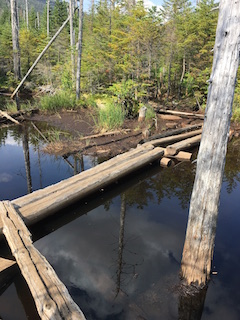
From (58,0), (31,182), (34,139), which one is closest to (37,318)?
(31,182)

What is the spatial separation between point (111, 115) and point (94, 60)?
6.96 meters

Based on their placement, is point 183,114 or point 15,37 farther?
point 15,37

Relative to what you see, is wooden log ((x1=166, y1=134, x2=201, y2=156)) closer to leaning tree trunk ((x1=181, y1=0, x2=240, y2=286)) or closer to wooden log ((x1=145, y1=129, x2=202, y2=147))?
wooden log ((x1=145, y1=129, x2=202, y2=147))

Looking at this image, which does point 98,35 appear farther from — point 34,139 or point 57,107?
point 34,139

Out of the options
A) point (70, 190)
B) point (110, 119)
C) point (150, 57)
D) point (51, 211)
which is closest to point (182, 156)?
point (110, 119)

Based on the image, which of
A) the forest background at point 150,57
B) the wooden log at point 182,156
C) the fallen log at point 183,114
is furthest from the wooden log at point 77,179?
the fallen log at point 183,114

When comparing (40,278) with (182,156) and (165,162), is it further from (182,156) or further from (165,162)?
(182,156)

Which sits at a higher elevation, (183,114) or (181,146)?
(183,114)

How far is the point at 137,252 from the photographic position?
3.59 meters

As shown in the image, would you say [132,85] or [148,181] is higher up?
[132,85]

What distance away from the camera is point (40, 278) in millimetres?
2455

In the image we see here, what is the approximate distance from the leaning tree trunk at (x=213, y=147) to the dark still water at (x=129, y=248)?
0.35m

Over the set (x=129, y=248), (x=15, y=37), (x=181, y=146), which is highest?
(x=15, y=37)

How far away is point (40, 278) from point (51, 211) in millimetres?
1675
